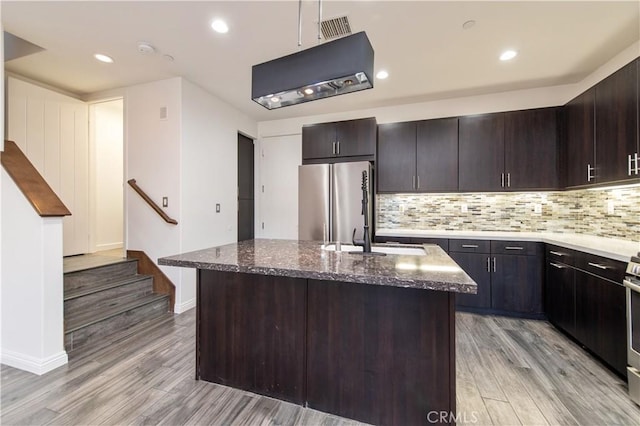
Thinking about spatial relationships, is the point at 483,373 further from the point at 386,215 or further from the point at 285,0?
the point at 285,0

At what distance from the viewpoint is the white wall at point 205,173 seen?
3326mm

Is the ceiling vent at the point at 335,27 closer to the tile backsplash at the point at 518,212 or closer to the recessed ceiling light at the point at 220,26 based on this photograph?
the recessed ceiling light at the point at 220,26

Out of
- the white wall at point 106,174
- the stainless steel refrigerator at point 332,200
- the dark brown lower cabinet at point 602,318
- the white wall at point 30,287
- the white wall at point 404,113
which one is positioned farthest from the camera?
the white wall at point 106,174

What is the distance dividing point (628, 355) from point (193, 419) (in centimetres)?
285

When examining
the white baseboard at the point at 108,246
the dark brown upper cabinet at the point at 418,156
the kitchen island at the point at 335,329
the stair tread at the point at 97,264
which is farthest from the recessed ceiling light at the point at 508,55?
the white baseboard at the point at 108,246

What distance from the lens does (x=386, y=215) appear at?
165 inches

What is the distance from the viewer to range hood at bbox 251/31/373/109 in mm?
1361

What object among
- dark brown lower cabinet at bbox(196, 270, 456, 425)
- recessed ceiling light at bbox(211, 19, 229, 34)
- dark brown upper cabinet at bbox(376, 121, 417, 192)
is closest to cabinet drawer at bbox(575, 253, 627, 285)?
dark brown lower cabinet at bbox(196, 270, 456, 425)

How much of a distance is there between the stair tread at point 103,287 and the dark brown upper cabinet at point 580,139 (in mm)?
4919

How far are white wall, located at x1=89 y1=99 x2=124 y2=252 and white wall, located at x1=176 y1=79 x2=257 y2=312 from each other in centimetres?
145

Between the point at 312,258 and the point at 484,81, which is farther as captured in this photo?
the point at 484,81

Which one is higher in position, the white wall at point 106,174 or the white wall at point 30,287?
the white wall at point 106,174

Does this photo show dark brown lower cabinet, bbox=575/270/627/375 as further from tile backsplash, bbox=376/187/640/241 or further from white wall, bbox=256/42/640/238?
white wall, bbox=256/42/640/238

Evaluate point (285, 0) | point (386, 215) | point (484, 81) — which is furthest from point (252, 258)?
point (484, 81)
